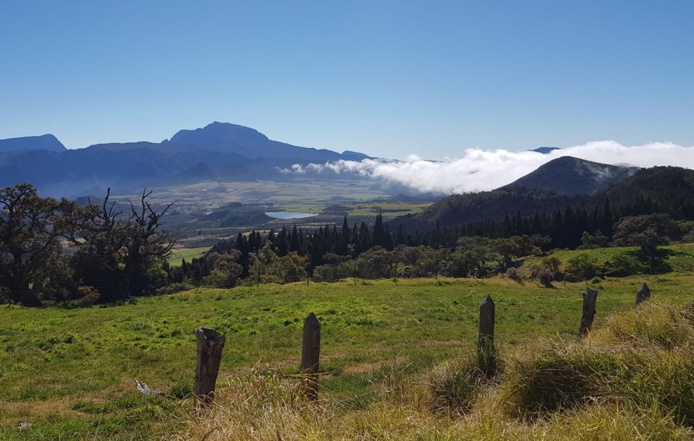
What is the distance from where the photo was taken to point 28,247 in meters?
39.5

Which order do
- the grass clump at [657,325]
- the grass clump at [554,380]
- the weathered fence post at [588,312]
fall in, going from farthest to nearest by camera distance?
1. the weathered fence post at [588,312]
2. the grass clump at [657,325]
3. the grass clump at [554,380]

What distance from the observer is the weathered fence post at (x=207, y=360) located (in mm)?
6071

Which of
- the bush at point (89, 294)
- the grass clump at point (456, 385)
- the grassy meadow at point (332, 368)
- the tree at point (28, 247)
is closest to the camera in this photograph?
the grassy meadow at point (332, 368)

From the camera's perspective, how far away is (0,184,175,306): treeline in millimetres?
38500

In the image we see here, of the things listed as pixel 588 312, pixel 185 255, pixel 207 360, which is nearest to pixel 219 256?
pixel 588 312

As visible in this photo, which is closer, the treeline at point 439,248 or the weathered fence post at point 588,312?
the weathered fence post at point 588,312

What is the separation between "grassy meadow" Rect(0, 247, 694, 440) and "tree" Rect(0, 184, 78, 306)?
50.4 ft

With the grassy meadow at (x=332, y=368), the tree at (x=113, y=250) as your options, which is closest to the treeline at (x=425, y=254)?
the tree at (x=113, y=250)

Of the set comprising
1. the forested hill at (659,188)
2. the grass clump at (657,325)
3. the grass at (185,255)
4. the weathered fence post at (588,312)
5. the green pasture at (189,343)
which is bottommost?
the grass at (185,255)

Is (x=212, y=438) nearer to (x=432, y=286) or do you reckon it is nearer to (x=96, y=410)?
(x=96, y=410)

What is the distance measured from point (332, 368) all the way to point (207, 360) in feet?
22.0

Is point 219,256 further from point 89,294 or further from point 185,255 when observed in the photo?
point 185,255

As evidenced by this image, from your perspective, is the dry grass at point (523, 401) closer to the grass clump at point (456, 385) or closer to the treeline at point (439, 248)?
the grass clump at point (456, 385)

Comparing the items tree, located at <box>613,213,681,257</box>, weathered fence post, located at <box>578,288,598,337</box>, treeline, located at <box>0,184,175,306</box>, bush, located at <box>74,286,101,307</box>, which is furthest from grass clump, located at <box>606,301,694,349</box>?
tree, located at <box>613,213,681,257</box>
